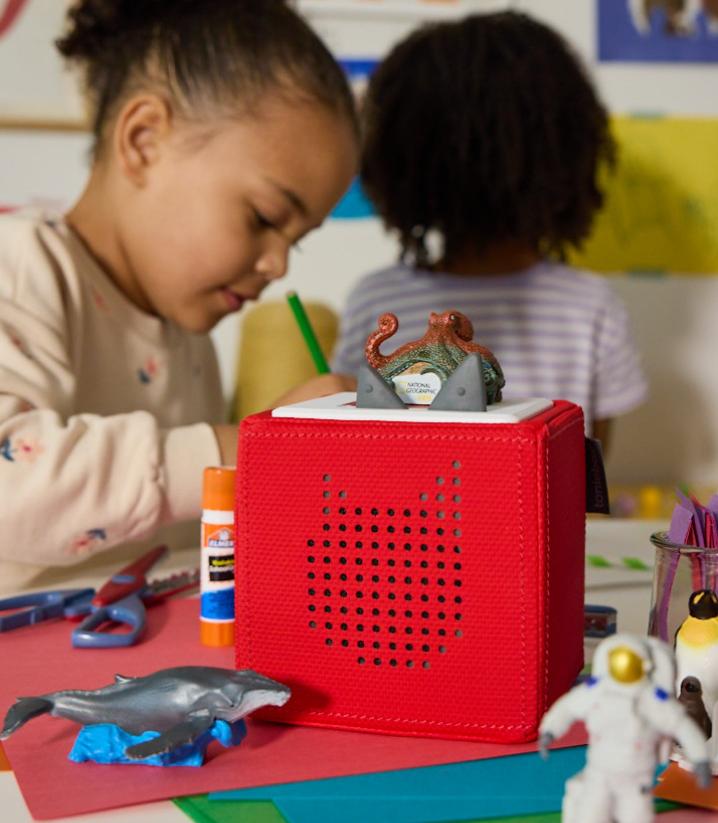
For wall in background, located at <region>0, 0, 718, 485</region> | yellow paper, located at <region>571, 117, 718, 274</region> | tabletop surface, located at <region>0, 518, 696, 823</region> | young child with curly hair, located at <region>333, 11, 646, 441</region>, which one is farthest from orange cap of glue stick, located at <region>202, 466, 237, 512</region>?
yellow paper, located at <region>571, 117, 718, 274</region>

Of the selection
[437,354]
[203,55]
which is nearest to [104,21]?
[203,55]

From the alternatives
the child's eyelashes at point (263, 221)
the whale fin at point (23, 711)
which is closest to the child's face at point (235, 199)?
the child's eyelashes at point (263, 221)

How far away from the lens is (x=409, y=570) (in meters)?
0.45

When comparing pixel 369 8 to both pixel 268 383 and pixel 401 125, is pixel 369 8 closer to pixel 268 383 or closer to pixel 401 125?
pixel 401 125

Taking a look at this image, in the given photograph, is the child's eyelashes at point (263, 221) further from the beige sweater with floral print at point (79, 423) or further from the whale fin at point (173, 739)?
the whale fin at point (173, 739)

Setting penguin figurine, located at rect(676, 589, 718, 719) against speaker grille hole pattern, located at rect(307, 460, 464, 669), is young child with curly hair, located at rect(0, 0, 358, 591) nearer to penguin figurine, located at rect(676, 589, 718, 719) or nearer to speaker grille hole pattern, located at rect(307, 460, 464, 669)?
speaker grille hole pattern, located at rect(307, 460, 464, 669)

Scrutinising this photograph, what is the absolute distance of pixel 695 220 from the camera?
1627 millimetres

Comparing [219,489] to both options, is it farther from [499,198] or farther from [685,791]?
[499,198]

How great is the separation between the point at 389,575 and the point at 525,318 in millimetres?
963

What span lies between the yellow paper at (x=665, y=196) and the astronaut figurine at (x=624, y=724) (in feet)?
4.48

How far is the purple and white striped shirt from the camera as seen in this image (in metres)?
1.37

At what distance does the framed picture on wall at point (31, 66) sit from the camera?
1.47 metres

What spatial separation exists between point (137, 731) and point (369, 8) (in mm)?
1353

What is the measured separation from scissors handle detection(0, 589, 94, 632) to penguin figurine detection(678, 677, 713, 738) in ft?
1.23
